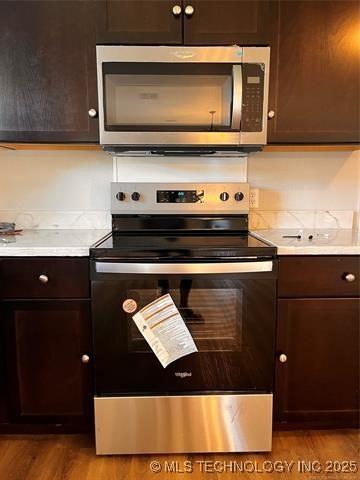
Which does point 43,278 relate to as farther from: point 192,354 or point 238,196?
point 238,196

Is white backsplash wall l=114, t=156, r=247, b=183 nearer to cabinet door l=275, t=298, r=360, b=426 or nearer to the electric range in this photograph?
the electric range

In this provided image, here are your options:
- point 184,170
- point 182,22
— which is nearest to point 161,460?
point 184,170

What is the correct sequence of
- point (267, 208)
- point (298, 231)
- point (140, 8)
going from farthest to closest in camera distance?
point (267, 208)
point (298, 231)
point (140, 8)

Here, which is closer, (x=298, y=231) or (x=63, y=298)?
(x=63, y=298)

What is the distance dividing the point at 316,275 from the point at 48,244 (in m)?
1.13

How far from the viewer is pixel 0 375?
1371mm

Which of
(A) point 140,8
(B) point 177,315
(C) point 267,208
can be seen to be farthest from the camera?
(C) point 267,208

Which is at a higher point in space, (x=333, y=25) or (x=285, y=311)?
(x=333, y=25)

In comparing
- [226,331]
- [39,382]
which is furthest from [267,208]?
[39,382]

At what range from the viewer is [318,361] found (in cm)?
141

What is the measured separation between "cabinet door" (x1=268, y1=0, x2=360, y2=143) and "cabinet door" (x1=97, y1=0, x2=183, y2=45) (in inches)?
18.4

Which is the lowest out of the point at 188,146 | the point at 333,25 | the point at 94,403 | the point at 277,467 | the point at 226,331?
the point at 277,467

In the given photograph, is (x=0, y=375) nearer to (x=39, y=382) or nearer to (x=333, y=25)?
(x=39, y=382)

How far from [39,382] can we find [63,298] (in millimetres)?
392
